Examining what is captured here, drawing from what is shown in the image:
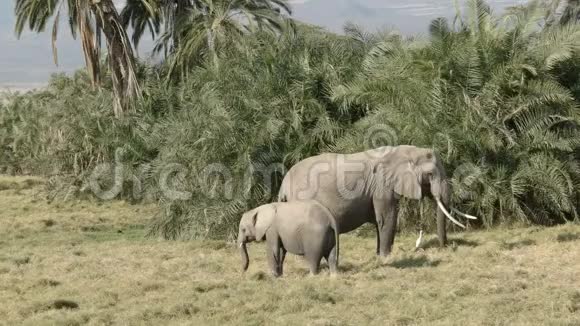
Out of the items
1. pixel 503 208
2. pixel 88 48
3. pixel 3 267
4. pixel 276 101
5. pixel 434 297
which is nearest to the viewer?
pixel 434 297

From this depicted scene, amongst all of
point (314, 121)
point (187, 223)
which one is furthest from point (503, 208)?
point (187, 223)

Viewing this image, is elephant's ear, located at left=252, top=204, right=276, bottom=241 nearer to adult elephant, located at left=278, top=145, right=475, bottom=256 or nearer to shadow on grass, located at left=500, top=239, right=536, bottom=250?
adult elephant, located at left=278, top=145, right=475, bottom=256

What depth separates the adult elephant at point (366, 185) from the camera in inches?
497

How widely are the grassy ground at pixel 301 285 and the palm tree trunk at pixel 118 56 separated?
28.2 ft

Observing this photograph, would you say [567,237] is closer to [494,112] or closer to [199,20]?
[494,112]

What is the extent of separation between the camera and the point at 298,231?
36.0ft

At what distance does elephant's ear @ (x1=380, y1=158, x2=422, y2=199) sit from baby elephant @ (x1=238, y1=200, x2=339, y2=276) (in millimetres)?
1952

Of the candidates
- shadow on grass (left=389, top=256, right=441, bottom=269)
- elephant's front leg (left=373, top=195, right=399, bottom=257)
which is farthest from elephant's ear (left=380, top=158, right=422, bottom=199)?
shadow on grass (left=389, top=256, right=441, bottom=269)

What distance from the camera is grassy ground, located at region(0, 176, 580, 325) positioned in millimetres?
9008

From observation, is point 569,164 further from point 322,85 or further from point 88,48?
point 88,48

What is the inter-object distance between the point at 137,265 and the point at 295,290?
170 inches

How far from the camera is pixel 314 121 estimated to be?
1756 centimetres

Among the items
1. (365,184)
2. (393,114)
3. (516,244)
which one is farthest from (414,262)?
(393,114)

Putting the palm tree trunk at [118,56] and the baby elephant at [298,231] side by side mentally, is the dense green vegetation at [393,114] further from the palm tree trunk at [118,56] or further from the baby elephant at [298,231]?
the baby elephant at [298,231]
